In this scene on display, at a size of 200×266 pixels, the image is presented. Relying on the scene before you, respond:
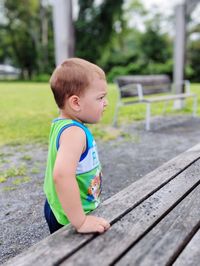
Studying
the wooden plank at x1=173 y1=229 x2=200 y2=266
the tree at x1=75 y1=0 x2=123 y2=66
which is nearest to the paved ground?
the wooden plank at x1=173 y1=229 x2=200 y2=266

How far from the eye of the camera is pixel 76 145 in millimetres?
1236

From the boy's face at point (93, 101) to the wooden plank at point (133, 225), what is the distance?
0.42 metres

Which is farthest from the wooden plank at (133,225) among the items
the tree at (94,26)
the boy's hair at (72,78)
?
the tree at (94,26)

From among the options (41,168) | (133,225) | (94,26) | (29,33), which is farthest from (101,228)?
(29,33)

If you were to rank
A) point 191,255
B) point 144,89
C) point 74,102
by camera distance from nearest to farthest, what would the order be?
point 191,255 < point 74,102 < point 144,89

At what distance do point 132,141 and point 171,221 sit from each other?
13.7 ft

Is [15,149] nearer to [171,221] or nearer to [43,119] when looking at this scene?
[43,119]

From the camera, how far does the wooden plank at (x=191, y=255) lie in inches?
41.4

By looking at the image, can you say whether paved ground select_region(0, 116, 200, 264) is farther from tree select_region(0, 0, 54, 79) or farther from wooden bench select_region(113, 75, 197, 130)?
tree select_region(0, 0, 54, 79)

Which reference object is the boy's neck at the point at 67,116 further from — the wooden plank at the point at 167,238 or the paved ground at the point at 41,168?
the paved ground at the point at 41,168

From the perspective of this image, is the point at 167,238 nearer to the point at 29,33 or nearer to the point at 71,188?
the point at 71,188

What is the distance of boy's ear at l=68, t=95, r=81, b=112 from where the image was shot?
132cm

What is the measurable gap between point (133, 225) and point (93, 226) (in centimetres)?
16

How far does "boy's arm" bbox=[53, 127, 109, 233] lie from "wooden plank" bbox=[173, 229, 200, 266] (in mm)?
276
